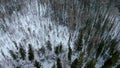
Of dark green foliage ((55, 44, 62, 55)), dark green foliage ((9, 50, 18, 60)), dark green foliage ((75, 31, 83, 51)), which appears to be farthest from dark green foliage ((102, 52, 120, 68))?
dark green foliage ((9, 50, 18, 60))

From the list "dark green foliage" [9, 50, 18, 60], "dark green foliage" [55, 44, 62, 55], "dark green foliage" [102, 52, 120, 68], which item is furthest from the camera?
"dark green foliage" [55, 44, 62, 55]

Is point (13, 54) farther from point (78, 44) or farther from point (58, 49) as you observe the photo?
point (78, 44)

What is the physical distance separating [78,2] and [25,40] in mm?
2313

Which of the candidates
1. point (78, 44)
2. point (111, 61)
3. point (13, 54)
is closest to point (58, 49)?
point (78, 44)

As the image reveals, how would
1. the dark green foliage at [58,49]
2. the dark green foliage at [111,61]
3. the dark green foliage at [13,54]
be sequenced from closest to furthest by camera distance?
the dark green foliage at [111,61] → the dark green foliage at [13,54] → the dark green foliage at [58,49]

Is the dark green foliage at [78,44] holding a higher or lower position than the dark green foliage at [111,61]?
higher

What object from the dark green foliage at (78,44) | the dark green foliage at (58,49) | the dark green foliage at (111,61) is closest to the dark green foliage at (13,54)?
the dark green foliage at (58,49)

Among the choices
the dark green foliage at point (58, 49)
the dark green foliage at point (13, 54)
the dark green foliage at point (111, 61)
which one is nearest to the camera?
the dark green foliage at point (111, 61)

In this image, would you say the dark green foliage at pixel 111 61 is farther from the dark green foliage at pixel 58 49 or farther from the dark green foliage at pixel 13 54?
the dark green foliage at pixel 13 54

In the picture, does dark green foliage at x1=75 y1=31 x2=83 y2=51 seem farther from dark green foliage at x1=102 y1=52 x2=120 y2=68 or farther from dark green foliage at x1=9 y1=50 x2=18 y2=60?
dark green foliage at x1=9 y1=50 x2=18 y2=60

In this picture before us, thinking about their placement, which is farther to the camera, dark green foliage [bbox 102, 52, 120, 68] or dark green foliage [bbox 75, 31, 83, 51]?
dark green foliage [bbox 75, 31, 83, 51]

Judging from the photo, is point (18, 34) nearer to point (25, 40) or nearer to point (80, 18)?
point (25, 40)

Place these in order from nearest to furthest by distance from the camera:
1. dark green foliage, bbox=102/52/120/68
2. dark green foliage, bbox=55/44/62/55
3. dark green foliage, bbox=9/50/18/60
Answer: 1. dark green foliage, bbox=102/52/120/68
2. dark green foliage, bbox=9/50/18/60
3. dark green foliage, bbox=55/44/62/55

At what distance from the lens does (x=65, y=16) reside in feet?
15.1
